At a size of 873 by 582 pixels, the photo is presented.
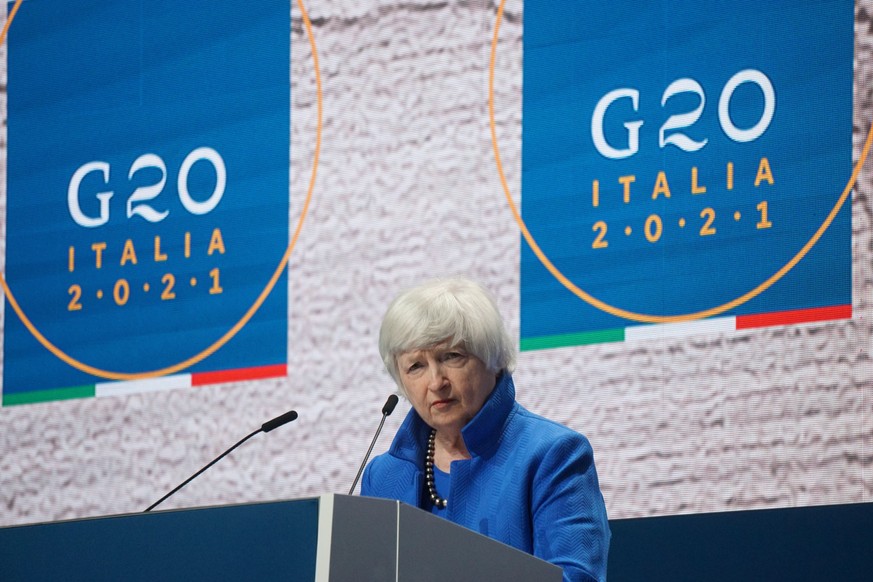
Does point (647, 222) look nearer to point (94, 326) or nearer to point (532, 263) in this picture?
point (532, 263)

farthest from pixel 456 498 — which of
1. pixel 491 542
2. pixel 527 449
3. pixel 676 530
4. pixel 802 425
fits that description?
pixel 802 425

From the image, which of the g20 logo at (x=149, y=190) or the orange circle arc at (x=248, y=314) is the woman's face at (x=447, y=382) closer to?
the orange circle arc at (x=248, y=314)

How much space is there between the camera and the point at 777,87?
355 centimetres

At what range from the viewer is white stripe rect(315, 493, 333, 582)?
182 cm

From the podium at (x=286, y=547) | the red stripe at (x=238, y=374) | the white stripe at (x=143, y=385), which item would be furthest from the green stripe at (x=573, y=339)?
the podium at (x=286, y=547)

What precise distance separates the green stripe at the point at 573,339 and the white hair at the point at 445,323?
114 centimetres

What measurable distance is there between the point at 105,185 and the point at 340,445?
1208mm

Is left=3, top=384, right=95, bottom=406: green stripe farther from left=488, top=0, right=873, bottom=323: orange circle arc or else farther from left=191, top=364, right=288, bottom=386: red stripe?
left=488, top=0, right=873, bottom=323: orange circle arc

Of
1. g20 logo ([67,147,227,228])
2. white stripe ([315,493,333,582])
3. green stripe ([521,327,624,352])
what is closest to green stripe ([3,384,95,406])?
g20 logo ([67,147,227,228])

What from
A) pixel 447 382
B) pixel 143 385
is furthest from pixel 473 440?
pixel 143 385

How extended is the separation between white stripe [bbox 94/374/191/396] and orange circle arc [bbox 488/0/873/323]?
114cm

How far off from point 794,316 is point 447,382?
4.01 feet

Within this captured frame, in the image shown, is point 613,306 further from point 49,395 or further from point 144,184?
point 49,395

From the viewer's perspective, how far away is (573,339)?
3.76 metres
